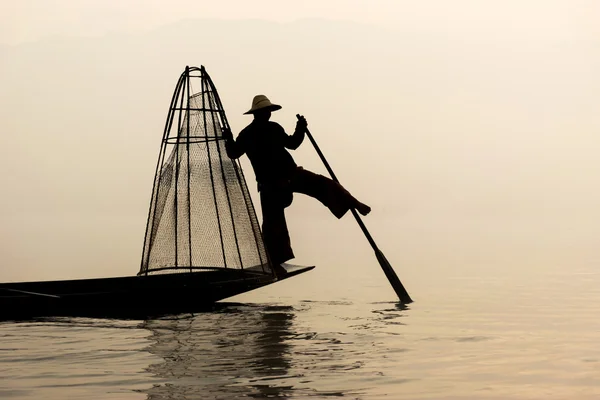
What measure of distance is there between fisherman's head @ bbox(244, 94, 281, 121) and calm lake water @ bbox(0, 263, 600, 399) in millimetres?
2208

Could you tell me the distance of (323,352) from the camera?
8.60 metres

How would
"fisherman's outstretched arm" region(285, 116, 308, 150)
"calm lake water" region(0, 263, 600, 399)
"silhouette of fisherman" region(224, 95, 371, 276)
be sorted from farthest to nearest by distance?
"silhouette of fisherman" region(224, 95, 371, 276) < "fisherman's outstretched arm" region(285, 116, 308, 150) < "calm lake water" region(0, 263, 600, 399)

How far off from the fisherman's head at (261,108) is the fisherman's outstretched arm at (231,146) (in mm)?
339

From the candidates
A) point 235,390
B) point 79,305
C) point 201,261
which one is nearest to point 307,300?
point 201,261

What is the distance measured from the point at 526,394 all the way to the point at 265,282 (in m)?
4.80

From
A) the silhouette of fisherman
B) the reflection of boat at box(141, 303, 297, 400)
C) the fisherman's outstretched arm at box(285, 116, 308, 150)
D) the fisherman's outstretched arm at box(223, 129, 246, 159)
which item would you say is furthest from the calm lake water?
the fisherman's outstretched arm at box(285, 116, 308, 150)

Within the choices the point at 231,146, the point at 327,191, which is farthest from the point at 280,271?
the point at 231,146

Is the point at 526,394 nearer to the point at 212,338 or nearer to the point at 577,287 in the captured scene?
the point at 212,338

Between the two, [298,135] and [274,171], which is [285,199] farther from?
[298,135]

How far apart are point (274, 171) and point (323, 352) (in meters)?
3.81

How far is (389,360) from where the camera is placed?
8.29 metres

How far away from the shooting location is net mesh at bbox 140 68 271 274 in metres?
11.9

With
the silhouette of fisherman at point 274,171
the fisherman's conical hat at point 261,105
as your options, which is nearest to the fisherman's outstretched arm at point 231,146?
the silhouette of fisherman at point 274,171

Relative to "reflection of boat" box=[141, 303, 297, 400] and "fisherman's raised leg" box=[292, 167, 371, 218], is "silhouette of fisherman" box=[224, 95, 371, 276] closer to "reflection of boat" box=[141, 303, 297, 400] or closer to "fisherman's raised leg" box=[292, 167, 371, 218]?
"fisherman's raised leg" box=[292, 167, 371, 218]
